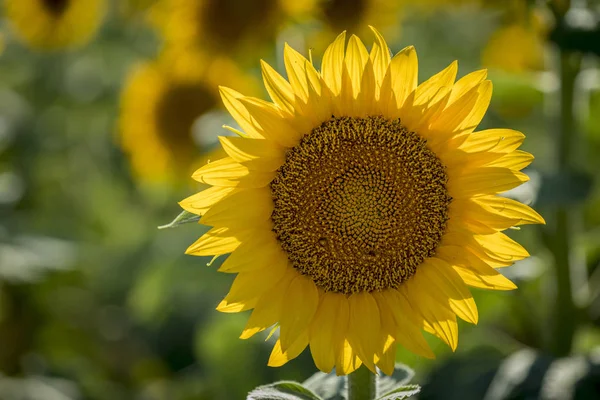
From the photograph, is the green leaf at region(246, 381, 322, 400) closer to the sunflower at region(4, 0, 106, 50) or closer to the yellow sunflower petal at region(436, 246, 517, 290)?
the yellow sunflower petal at region(436, 246, 517, 290)

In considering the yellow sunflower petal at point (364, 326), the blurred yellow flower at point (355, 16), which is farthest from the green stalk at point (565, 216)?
the blurred yellow flower at point (355, 16)

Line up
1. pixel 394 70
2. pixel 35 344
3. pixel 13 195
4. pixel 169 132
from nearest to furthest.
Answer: pixel 394 70 → pixel 13 195 → pixel 35 344 → pixel 169 132

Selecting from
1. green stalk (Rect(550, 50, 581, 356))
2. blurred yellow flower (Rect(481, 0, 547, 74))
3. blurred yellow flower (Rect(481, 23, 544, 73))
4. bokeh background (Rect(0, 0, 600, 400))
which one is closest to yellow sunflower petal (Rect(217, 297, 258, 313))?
bokeh background (Rect(0, 0, 600, 400))

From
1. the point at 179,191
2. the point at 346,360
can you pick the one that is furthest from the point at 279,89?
the point at 179,191

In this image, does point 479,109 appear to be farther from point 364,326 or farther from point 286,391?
point 286,391

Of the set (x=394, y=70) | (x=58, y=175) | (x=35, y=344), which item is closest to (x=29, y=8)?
(x=58, y=175)

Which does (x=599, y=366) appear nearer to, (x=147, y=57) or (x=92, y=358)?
(x=92, y=358)

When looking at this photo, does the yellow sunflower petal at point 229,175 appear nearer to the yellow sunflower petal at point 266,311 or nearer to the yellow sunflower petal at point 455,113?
the yellow sunflower petal at point 266,311
